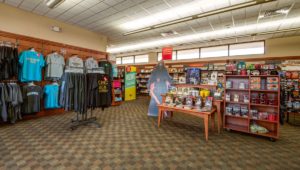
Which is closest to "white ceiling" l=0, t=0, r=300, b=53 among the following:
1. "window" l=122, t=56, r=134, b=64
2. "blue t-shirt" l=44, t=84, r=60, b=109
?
"blue t-shirt" l=44, t=84, r=60, b=109

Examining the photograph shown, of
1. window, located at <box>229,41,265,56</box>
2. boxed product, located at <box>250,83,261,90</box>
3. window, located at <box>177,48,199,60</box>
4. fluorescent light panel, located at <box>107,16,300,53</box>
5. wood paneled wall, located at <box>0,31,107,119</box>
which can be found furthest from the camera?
window, located at <box>177,48,199,60</box>

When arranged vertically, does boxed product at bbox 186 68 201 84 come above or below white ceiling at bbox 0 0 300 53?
below

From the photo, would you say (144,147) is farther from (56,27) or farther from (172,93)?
(56,27)

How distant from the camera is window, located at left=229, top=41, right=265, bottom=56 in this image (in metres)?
8.04

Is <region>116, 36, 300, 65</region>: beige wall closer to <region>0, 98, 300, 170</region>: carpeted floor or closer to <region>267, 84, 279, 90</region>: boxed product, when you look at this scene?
<region>0, 98, 300, 170</region>: carpeted floor

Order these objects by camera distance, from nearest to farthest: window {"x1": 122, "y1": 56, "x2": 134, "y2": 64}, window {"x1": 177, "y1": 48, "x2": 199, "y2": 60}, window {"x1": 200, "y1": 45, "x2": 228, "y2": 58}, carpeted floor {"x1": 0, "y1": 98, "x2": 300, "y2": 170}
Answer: carpeted floor {"x1": 0, "y1": 98, "x2": 300, "y2": 170}
window {"x1": 200, "y1": 45, "x2": 228, "y2": 58}
window {"x1": 177, "y1": 48, "x2": 199, "y2": 60}
window {"x1": 122, "y1": 56, "x2": 134, "y2": 64}

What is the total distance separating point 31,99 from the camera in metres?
4.41

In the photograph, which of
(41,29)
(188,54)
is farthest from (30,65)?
(188,54)

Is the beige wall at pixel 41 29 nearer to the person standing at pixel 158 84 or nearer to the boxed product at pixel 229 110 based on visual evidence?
the person standing at pixel 158 84

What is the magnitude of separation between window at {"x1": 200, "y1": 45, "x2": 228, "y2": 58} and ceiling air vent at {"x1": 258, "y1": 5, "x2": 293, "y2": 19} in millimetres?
3836

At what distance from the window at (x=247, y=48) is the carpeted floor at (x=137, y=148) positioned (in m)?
5.46

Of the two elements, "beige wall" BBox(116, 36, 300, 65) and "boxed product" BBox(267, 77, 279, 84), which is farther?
"beige wall" BBox(116, 36, 300, 65)

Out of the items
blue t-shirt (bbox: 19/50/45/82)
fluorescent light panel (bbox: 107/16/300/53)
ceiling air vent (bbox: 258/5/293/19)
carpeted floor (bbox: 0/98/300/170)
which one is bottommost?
carpeted floor (bbox: 0/98/300/170)

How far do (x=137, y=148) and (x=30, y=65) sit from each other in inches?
166
